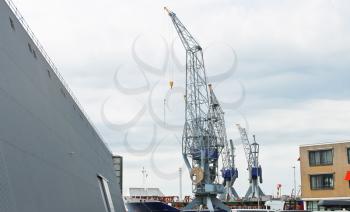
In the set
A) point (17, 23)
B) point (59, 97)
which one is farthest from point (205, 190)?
point (17, 23)

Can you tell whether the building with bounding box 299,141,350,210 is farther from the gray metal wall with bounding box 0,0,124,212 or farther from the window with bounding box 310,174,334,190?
the gray metal wall with bounding box 0,0,124,212

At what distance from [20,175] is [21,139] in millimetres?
1675

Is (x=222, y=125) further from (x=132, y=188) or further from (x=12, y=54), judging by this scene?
(x=12, y=54)

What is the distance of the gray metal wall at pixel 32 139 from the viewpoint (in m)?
17.0

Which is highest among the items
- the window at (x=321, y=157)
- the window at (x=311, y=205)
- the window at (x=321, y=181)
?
the window at (x=321, y=157)

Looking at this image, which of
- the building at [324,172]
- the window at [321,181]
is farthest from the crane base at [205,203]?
the window at [321,181]

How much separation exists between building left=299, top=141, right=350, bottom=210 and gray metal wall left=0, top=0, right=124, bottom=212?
49.9 m

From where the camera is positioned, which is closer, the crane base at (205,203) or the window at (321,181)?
the window at (321,181)

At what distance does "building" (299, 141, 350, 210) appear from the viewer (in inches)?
2879

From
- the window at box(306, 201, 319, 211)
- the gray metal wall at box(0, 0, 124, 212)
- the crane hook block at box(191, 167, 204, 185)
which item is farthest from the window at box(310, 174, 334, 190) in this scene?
the gray metal wall at box(0, 0, 124, 212)

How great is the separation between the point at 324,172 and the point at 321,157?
88.9 inches

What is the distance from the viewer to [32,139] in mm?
20609

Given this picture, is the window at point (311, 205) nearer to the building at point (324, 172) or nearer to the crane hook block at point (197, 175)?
→ the building at point (324, 172)

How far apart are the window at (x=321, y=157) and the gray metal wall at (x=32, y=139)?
50128 mm
